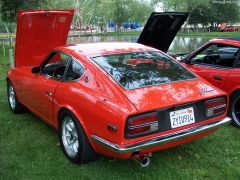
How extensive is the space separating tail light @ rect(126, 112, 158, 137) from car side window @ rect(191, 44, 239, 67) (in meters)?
2.60

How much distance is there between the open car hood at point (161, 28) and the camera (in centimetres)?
730

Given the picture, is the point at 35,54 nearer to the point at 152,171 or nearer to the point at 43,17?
the point at 43,17

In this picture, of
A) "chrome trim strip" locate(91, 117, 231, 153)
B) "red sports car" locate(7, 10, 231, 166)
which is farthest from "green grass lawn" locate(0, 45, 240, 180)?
"chrome trim strip" locate(91, 117, 231, 153)

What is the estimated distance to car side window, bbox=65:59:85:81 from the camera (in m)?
4.34

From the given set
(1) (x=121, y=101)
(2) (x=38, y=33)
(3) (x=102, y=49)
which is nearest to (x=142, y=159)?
(1) (x=121, y=101)

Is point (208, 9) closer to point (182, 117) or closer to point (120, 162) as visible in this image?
point (120, 162)

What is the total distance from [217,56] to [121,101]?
3070 millimetres

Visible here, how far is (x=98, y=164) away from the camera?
13.9 feet

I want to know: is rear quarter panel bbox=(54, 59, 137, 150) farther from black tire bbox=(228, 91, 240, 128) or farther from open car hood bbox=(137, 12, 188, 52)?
open car hood bbox=(137, 12, 188, 52)

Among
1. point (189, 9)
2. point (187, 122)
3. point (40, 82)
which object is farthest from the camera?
point (189, 9)

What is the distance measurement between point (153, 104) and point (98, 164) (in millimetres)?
1177

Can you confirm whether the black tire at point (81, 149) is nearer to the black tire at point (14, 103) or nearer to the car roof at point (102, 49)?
the car roof at point (102, 49)

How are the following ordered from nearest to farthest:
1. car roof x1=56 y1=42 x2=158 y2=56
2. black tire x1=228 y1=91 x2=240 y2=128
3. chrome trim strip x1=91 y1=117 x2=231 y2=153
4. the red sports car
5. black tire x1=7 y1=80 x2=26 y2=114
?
1. chrome trim strip x1=91 y1=117 x2=231 y2=153
2. the red sports car
3. car roof x1=56 y1=42 x2=158 y2=56
4. black tire x1=228 y1=91 x2=240 y2=128
5. black tire x1=7 y1=80 x2=26 y2=114

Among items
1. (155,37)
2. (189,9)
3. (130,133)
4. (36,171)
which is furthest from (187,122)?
(189,9)
